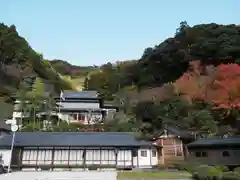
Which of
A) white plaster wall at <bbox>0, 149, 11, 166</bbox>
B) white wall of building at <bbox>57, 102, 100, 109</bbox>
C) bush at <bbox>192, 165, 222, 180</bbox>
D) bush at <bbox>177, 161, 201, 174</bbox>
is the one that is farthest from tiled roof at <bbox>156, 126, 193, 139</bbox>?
white wall of building at <bbox>57, 102, 100, 109</bbox>

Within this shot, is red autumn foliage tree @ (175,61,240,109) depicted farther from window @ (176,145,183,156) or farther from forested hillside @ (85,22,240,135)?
window @ (176,145,183,156)

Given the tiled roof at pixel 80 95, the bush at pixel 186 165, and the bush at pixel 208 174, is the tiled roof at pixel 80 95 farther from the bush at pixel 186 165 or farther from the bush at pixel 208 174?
the bush at pixel 208 174

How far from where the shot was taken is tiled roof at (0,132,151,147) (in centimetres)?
2802

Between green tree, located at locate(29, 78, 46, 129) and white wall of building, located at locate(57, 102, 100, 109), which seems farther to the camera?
white wall of building, located at locate(57, 102, 100, 109)

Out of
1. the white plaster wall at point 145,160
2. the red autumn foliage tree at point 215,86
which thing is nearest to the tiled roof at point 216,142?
the red autumn foliage tree at point 215,86

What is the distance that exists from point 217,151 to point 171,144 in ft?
16.1

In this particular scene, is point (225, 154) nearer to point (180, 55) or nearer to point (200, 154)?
point (200, 154)

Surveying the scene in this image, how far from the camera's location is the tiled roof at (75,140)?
91.9 ft

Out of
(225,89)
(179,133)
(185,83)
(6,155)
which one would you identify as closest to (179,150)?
(179,133)

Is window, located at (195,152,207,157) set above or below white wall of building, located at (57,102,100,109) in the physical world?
below

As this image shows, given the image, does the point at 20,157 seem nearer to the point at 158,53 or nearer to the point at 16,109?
the point at 16,109

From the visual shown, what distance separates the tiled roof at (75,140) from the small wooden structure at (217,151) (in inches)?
182

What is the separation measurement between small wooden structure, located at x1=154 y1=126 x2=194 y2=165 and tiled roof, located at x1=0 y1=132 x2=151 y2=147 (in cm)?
201

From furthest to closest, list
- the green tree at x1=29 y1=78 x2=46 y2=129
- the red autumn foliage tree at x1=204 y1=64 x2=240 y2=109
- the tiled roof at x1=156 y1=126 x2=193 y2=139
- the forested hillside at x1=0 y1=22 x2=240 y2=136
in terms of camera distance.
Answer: the green tree at x1=29 y1=78 x2=46 y2=129 < the forested hillside at x1=0 y1=22 x2=240 y2=136 < the tiled roof at x1=156 y1=126 x2=193 y2=139 < the red autumn foliage tree at x1=204 y1=64 x2=240 y2=109
